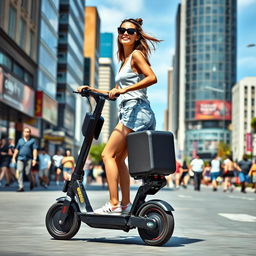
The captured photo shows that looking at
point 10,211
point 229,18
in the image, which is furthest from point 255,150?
point 10,211

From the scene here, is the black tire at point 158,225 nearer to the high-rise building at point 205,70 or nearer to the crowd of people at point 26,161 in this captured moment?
the crowd of people at point 26,161

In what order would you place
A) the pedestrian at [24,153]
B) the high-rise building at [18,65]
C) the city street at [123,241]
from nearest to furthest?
the city street at [123,241]
the pedestrian at [24,153]
the high-rise building at [18,65]

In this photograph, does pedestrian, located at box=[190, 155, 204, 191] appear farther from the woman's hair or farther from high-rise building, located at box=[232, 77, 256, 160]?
high-rise building, located at box=[232, 77, 256, 160]

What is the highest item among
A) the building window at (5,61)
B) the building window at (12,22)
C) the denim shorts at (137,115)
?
the building window at (12,22)

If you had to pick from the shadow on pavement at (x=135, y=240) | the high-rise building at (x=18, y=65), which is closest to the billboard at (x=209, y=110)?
the high-rise building at (x=18, y=65)

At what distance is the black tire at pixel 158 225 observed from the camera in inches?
218

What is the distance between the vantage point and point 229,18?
174875 mm

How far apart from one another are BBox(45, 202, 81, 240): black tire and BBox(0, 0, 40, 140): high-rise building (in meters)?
26.2

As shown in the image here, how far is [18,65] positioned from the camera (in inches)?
1499

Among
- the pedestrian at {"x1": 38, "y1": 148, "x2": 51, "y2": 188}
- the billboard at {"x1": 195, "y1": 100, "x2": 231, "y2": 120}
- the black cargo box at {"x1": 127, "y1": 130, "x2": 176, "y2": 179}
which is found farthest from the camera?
the billboard at {"x1": 195, "y1": 100, "x2": 231, "y2": 120}

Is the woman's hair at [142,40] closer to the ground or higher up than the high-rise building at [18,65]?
closer to the ground

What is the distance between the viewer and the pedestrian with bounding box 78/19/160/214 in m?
6.05

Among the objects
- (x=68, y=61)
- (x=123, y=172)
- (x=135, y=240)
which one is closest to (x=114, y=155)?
(x=123, y=172)

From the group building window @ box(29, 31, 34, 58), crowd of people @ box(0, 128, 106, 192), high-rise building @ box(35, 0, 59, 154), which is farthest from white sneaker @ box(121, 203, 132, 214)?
high-rise building @ box(35, 0, 59, 154)
